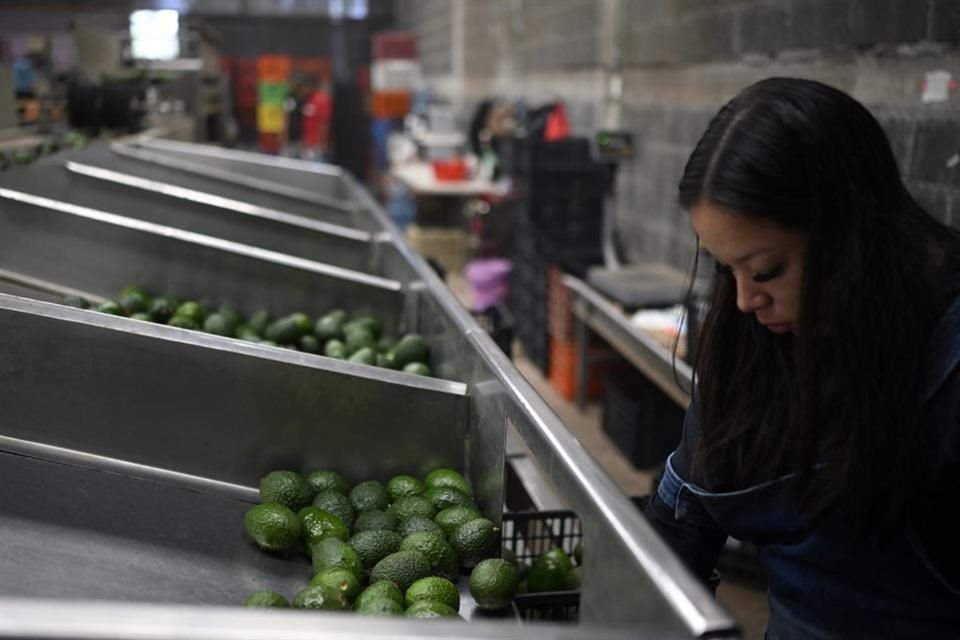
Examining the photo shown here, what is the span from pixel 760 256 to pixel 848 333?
138 mm

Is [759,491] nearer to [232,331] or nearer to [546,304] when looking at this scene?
[232,331]

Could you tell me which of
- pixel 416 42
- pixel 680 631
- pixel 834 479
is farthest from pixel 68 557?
pixel 416 42

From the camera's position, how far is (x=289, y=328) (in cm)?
223

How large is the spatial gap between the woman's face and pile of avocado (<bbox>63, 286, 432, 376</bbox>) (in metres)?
1.02

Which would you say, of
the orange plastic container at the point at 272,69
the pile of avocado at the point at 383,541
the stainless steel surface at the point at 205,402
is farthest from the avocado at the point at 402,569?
the orange plastic container at the point at 272,69

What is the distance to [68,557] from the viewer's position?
131cm

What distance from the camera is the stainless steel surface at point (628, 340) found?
3.04m

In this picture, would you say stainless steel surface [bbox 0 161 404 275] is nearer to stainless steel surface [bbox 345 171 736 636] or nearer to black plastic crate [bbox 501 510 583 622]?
black plastic crate [bbox 501 510 583 622]

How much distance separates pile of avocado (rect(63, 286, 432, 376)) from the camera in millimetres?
2064

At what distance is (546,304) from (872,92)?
99.1 inches

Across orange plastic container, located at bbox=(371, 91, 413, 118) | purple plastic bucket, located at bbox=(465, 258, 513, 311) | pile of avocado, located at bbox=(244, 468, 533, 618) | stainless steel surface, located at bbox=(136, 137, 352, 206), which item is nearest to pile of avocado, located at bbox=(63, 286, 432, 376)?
pile of avocado, located at bbox=(244, 468, 533, 618)

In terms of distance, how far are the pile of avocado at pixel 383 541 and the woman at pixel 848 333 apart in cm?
45

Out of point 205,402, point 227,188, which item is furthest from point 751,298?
point 227,188

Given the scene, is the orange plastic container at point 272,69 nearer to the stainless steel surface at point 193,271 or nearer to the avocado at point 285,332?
the stainless steel surface at point 193,271
